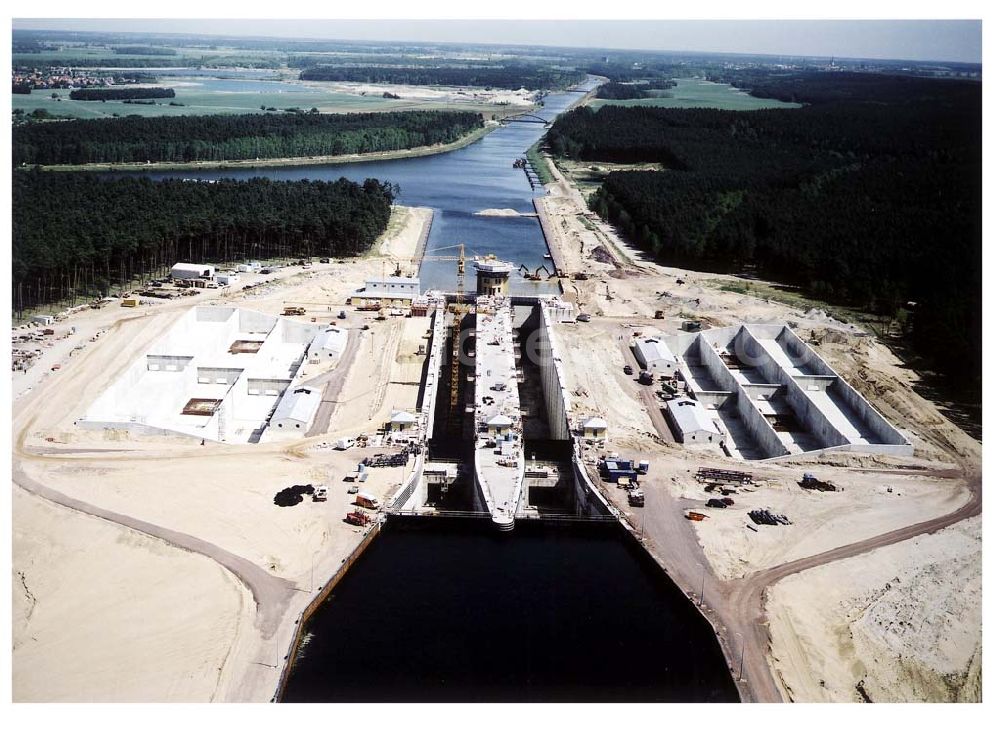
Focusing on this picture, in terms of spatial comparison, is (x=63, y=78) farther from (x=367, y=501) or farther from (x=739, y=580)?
(x=739, y=580)

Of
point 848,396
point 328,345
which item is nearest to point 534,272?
point 328,345

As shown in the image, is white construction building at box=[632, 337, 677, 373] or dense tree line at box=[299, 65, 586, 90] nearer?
white construction building at box=[632, 337, 677, 373]

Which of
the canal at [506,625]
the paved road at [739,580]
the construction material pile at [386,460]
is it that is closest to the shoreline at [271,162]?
the construction material pile at [386,460]

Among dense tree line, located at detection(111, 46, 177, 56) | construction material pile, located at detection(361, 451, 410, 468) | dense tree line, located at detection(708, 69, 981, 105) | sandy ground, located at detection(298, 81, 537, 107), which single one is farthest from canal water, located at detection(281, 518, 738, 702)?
dense tree line, located at detection(111, 46, 177, 56)

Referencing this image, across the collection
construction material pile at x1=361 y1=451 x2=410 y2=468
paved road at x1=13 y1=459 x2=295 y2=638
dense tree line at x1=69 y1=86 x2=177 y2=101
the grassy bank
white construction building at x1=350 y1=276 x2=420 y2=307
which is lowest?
paved road at x1=13 y1=459 x2=295 y2=638

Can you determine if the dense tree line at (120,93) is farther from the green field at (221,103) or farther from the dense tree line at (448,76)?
the dense tree line at (448,76)

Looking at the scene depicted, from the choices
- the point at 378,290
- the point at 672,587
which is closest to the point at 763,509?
the point at 672,587

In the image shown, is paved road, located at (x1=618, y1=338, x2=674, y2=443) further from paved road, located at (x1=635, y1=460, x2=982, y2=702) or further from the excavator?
the excavator
